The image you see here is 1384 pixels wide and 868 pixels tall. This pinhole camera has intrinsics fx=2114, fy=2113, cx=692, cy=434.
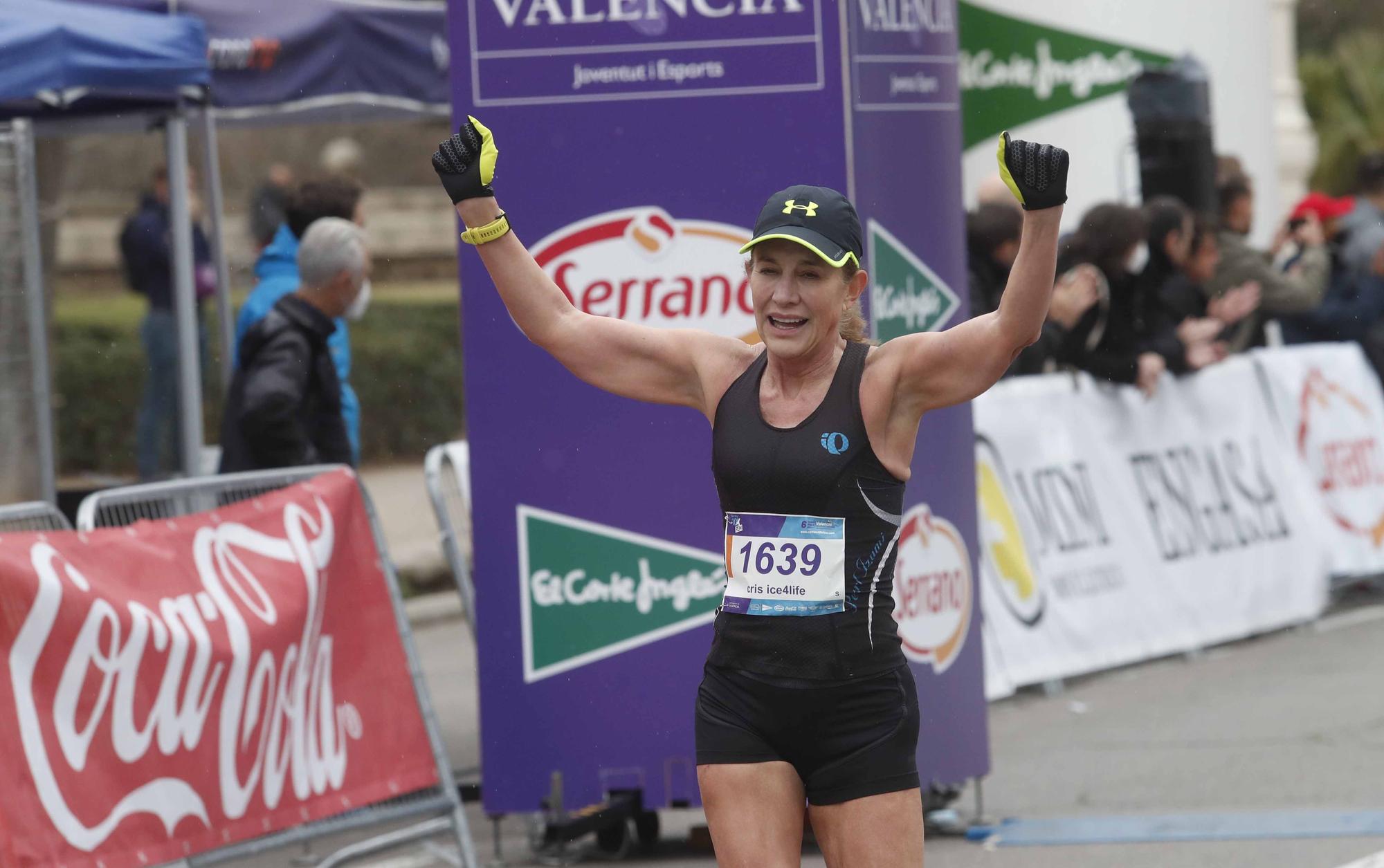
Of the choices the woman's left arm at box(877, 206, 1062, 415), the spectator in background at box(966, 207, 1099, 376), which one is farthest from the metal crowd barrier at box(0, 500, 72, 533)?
the spectator in background at box(966, 207, 1099, 376)

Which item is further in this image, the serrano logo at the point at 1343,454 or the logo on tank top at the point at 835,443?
the serrano logo at the point at 1343,454

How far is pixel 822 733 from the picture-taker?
4441mm

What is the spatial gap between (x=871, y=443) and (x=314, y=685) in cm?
271

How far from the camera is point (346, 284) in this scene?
786cm

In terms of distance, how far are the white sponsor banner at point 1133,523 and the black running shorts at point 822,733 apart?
4861 mm

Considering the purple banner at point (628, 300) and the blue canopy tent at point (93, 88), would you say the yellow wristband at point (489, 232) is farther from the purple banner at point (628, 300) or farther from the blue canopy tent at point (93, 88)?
the blue canopy tent at point (93, 88)

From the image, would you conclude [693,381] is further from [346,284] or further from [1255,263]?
[1255,263]

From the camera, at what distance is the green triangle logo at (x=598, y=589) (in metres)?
7.01

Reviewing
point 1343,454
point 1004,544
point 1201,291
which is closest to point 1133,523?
point 1004,544

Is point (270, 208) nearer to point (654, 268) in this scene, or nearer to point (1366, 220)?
point (654, 268)

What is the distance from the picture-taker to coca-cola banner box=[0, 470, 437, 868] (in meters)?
5.64

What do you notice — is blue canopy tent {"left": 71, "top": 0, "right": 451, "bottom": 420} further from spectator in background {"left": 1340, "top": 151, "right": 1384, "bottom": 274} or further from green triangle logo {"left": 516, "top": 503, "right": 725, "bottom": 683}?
spectator in background {"left": 1340, "top": 151, "right": 1384, "bottom": 274}

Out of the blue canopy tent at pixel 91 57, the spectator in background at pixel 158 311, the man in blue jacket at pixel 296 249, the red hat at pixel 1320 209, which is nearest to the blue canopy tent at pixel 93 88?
the blue canopy tent at pixel 91 57

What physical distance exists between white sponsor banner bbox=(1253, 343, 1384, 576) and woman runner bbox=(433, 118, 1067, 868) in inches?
311
